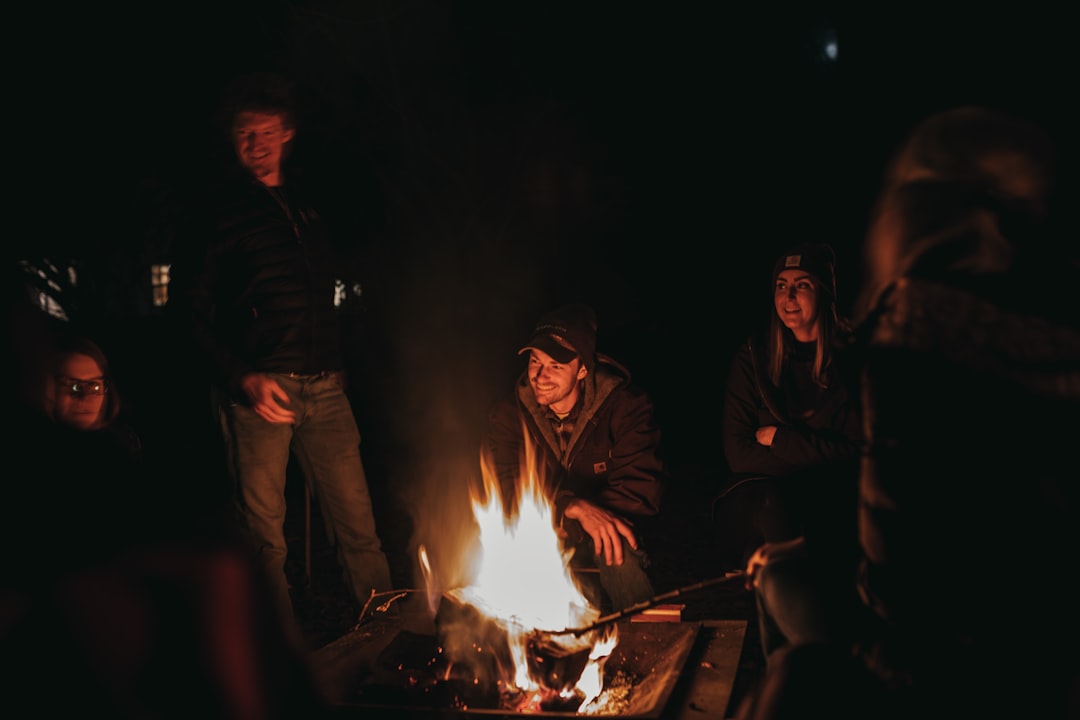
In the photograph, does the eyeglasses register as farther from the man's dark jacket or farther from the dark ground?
the dark ground

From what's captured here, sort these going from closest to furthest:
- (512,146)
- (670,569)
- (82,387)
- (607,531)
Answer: (82,387), (607,531), (670,569), (512,146)

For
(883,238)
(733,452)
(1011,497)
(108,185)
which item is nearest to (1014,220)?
(883,238)

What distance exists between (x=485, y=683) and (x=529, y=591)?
0.48m

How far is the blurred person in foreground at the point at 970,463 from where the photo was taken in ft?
6.26

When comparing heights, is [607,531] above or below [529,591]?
above

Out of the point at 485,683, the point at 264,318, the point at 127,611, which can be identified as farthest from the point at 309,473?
the point at 127,611

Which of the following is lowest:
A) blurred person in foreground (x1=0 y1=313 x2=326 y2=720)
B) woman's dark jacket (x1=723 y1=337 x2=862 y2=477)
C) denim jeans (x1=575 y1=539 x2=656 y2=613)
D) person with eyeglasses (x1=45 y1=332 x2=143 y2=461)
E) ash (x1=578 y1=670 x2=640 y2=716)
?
ash (x1=578 y1=670 x2=640 y2=716)

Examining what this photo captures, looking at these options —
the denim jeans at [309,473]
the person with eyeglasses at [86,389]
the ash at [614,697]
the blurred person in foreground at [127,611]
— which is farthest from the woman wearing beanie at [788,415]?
the person with eyeglasses at [86,389]

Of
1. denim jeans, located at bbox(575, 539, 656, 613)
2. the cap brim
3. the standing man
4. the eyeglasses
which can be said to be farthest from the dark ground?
the eyeglasses

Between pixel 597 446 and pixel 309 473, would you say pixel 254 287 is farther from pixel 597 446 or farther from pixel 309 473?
pixel 597 446

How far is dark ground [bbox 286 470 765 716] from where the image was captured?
5066 mm

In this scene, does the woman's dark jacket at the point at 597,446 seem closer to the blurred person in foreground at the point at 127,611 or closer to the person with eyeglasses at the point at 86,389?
the person with eyeglasses at the point at 86,389

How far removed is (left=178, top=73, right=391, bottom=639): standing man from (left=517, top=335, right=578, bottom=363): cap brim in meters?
1.06

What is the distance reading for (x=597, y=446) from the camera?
4488 millimetres
